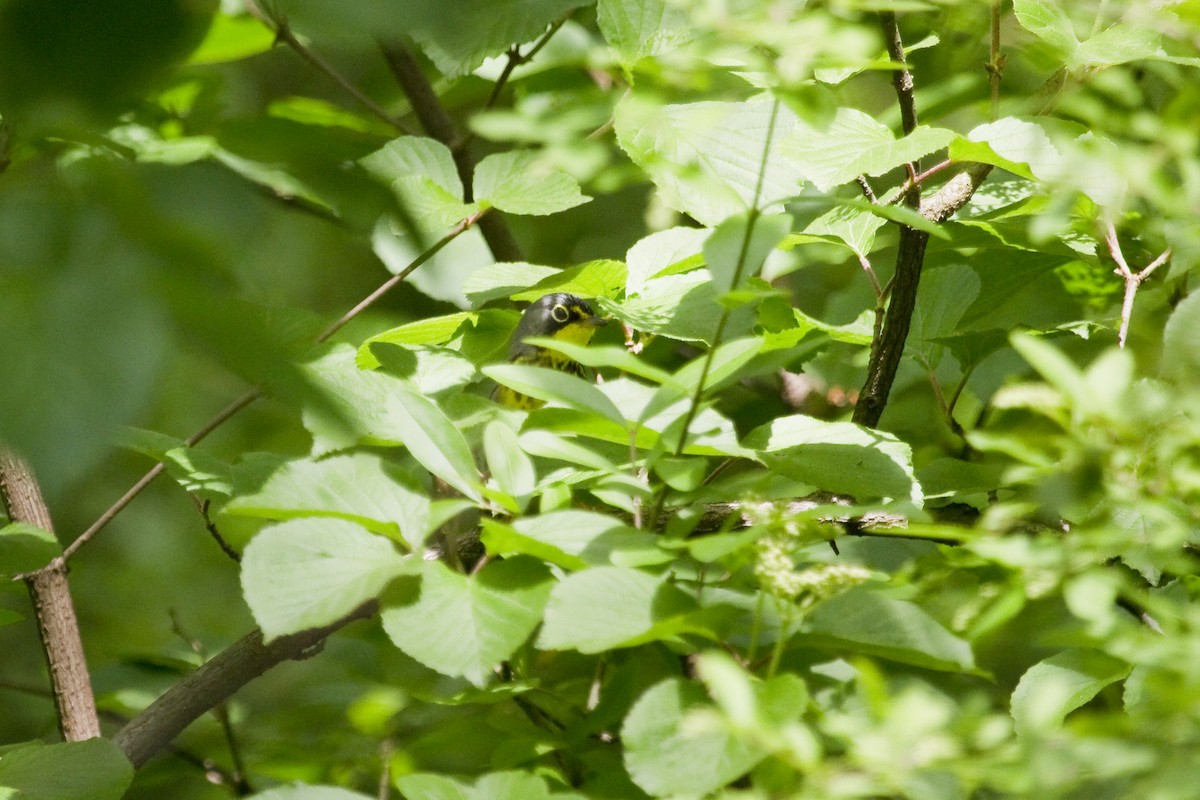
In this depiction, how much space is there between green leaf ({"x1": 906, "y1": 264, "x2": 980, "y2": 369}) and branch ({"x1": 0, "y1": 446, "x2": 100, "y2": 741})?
120 cm

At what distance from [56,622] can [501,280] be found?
791 millimetres

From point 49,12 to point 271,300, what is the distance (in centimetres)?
17

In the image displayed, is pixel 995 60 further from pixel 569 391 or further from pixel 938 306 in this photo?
pixel 569 391

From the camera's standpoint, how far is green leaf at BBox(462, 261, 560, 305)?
146 centimetres

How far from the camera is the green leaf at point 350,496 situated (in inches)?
37.7

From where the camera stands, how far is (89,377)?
0.50 meters

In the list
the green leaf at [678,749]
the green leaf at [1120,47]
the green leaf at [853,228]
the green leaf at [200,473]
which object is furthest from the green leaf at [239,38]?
the green leaf at [678,749]

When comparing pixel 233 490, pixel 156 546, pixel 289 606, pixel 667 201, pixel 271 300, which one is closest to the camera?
pixel 271 300

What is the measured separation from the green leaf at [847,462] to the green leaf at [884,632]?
24 centimetres

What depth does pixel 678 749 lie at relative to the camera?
78 centimetres

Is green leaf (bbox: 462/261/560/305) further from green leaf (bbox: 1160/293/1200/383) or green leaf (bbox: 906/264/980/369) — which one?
green leaf (bbox: 1160/293/1200/383)

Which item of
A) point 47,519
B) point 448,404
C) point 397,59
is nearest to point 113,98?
point 448,404

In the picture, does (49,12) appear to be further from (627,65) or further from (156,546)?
(156,546)

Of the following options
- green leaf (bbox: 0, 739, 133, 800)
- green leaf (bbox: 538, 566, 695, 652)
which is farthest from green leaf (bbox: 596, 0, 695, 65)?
green leaf (bbox: 0, 739, 133, 800)
